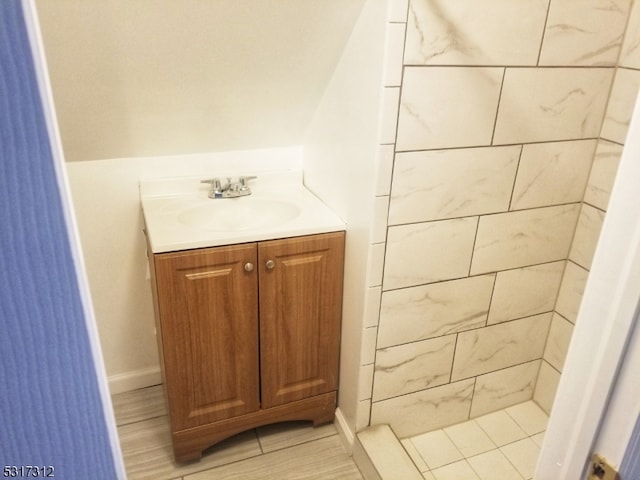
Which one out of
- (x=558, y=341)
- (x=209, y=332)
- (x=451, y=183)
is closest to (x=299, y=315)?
(x=209, y=332)

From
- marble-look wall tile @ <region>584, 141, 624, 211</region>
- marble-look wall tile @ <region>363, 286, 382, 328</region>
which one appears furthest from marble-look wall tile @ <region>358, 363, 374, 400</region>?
marble-look wall tile @ <region>584, 141, 624, 211</region>

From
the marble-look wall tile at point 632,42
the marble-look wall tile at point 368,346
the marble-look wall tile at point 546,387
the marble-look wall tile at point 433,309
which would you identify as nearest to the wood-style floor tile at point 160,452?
the marble-look wall tile at point 368,346

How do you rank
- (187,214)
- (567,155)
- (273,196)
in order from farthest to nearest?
1. (273,196)
2. (187,214)
3. (567,155)

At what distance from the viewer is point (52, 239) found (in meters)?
0.40

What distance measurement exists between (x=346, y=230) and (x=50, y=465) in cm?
120

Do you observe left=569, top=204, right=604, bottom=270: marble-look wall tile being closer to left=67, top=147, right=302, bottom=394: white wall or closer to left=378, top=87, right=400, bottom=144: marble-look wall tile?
left=378, top=87, right=400, bottom=144: marble-look wall tile

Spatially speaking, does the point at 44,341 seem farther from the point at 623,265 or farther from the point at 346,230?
the point at 346,230

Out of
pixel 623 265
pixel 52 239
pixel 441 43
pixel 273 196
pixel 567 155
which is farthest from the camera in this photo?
pixel 273 196

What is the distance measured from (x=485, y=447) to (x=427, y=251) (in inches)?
31.5

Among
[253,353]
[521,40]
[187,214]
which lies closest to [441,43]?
[521,40]

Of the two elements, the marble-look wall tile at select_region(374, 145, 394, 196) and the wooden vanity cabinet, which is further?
the wooden vanity cabinet

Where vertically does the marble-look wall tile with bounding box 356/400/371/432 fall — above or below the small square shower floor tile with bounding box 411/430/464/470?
above

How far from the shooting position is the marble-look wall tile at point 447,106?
1.30 meters

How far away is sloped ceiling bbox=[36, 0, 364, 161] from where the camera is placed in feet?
4.06
